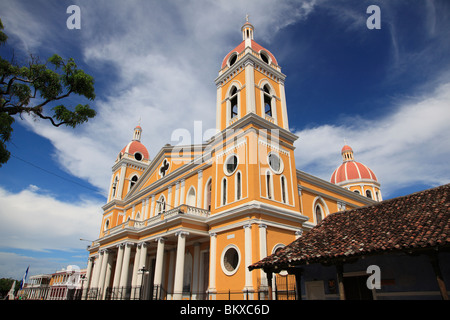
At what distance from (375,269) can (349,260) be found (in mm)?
1510

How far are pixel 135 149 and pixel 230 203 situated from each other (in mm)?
22770

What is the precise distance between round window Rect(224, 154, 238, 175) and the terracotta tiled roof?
7458 millimetres

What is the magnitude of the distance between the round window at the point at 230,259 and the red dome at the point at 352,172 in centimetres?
3034

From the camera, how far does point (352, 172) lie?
137ft

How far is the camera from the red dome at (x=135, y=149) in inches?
1420

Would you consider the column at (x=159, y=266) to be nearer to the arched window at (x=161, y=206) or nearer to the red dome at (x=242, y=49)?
the arched window at (x=161, y=206)

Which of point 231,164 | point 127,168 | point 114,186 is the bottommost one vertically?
point 231,164

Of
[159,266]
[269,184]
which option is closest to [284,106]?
[269,184]

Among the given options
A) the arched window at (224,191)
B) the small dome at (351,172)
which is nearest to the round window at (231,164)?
the arched window at (224,191)

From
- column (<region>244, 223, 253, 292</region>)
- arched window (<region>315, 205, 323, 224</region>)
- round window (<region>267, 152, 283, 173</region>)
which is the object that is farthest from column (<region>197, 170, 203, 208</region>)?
arched window (<region>315, 205, 323, 224</region>)

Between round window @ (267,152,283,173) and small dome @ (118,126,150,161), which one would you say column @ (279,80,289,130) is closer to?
round window @ (267,152,283,173)

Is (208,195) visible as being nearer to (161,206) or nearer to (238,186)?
(238,186)

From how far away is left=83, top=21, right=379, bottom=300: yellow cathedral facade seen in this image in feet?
53.5
